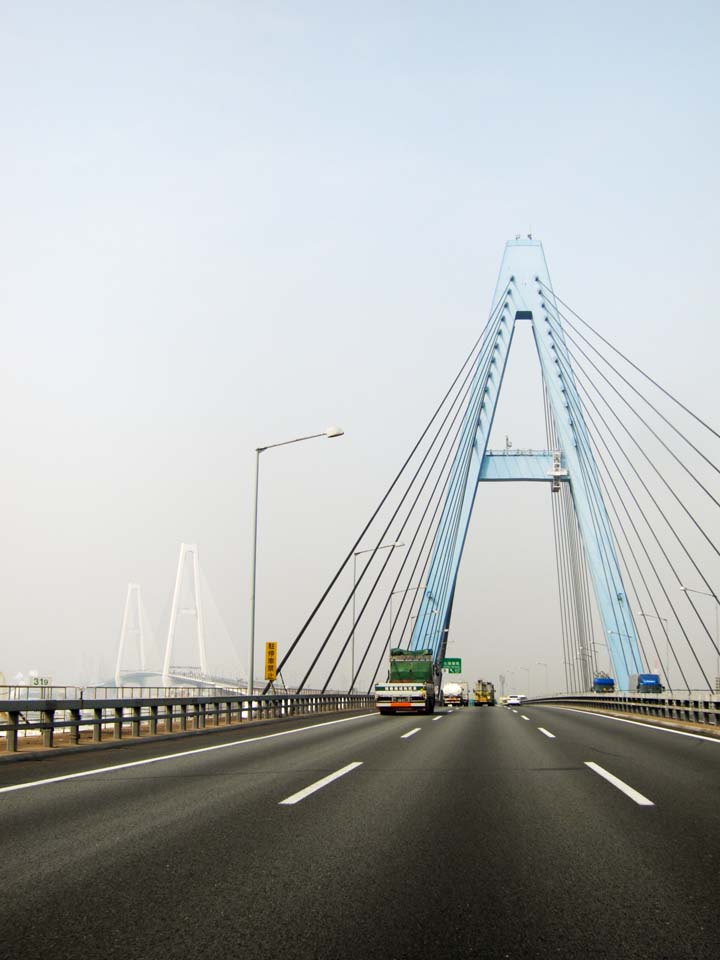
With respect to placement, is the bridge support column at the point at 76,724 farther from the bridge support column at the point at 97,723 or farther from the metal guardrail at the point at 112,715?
the bridge support column at the point at 97,723

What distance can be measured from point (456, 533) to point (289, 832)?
36972mm

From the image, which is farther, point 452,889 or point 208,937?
point 452,889

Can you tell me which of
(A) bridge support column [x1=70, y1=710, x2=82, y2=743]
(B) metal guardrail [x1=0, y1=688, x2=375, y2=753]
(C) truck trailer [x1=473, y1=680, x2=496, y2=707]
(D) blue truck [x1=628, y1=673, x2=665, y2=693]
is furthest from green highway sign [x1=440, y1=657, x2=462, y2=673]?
(A) bridge support column [x1=70, y1=710, x2=82, y2=743]

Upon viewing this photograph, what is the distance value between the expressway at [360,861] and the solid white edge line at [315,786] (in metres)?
0.06

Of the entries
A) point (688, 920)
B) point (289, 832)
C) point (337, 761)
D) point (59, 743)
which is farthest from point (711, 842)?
point (59, 743)

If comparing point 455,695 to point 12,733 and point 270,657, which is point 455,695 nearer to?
→ point 270,657

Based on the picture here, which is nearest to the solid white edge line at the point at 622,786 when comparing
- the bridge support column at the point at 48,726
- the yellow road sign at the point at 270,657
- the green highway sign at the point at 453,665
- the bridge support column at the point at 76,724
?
the bridge support column at the point at 48,726

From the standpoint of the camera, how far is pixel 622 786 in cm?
931

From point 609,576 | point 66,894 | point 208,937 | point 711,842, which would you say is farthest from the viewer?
point 609,576

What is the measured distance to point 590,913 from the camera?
450cm

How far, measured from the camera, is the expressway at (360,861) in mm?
4086

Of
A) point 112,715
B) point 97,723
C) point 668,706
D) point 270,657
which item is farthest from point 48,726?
point 668,706

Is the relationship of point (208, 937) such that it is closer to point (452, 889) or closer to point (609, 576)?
point (452, 889)

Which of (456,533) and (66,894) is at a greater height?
(456,533)
